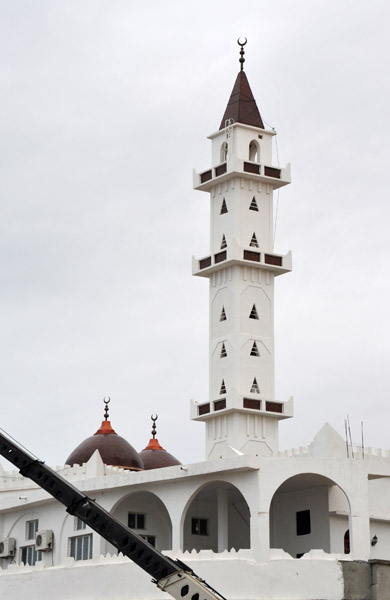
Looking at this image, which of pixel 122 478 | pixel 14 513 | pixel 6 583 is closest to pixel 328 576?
pixel 122 478

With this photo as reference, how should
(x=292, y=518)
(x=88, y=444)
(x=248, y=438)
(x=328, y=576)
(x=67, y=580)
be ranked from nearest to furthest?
(x=328, y=576) → (x=67, y=580) → (x=292, y=518) → (x=248, y=438) → (x=88, y=444)

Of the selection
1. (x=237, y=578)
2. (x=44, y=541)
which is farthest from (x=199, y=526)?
(x=237, y=578)

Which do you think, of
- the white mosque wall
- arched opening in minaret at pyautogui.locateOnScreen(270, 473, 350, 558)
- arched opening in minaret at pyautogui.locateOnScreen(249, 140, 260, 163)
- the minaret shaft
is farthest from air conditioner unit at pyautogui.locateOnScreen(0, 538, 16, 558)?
arched opening in minaret at pyautogui.locateOnScreen(249, 140, 260, 163)

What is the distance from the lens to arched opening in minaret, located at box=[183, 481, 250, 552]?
49.9 meters

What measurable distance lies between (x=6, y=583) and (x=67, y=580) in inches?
136

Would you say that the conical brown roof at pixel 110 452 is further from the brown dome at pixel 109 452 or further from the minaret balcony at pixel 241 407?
the minaret balcony at pixel 241 407

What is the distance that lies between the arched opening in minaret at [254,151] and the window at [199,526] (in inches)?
621

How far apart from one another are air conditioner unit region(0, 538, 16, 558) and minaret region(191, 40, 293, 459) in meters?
8.84

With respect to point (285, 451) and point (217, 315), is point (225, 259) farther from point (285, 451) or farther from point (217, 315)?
point (285, 451)

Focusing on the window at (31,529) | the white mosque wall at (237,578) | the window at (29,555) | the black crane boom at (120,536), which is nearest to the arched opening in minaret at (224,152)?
the window at (31,529)

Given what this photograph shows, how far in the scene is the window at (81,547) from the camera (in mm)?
48031

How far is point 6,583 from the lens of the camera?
1865 inches

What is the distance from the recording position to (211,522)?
50.9 meters

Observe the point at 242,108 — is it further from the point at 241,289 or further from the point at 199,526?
the point at 199,526
